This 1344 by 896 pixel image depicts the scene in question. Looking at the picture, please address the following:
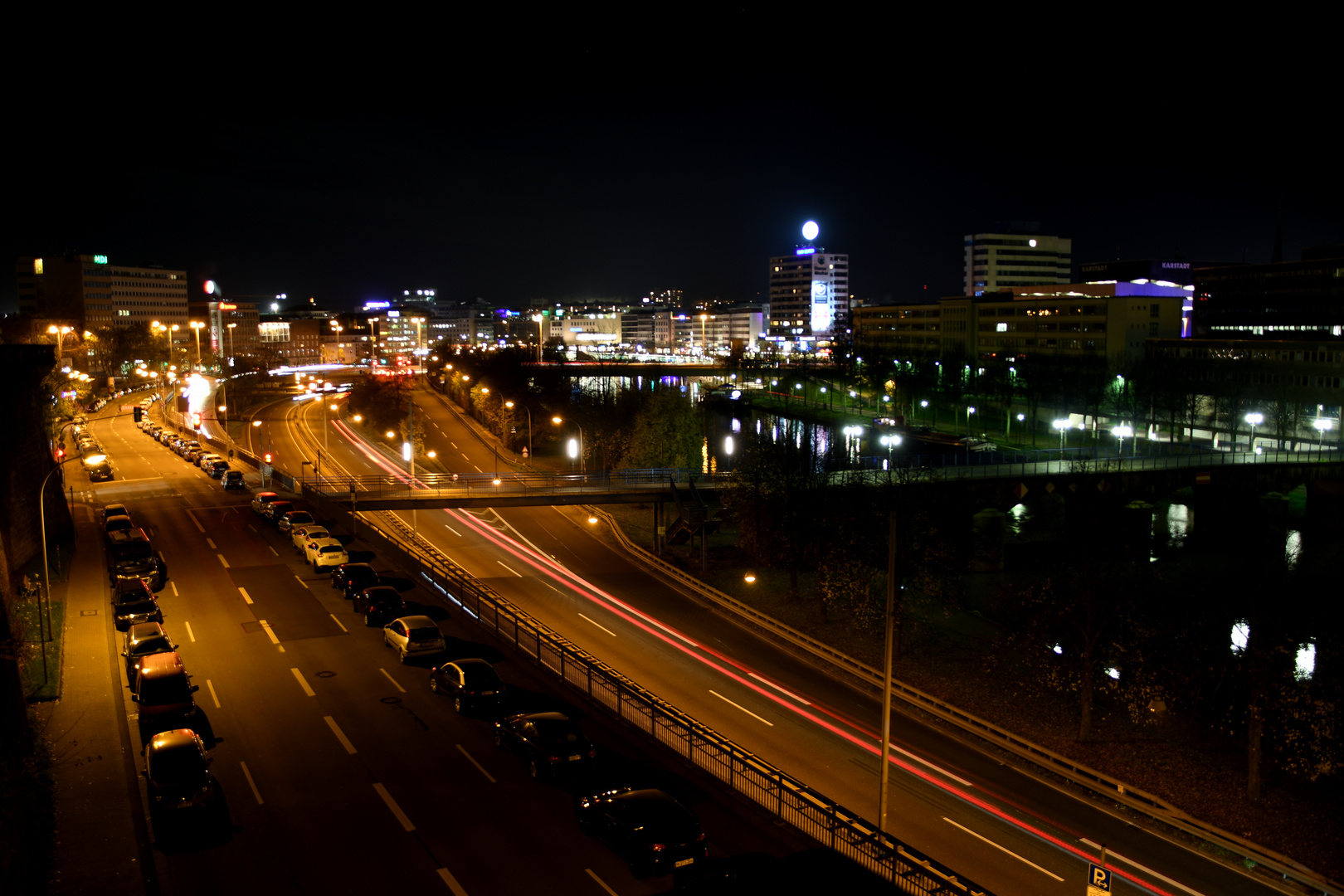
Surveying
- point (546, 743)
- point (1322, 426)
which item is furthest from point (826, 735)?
point (1322, 426)

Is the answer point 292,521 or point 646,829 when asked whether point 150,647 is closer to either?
point 292,521

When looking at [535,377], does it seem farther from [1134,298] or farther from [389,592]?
[389,592]

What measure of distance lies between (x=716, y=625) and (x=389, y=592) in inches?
427

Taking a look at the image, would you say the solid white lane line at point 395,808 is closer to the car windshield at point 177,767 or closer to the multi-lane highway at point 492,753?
the multi-lane highway at point 492,753

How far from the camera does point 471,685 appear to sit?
63.7 feet

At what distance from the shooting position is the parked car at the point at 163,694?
59.2ft

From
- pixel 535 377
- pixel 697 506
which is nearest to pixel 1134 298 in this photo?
pixel 535 377

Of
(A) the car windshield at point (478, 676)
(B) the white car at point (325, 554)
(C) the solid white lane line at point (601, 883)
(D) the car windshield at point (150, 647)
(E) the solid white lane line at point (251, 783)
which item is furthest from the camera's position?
(B) the white car at point (325, 554)

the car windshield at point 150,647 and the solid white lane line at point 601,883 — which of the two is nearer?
the solid white lane line at point 601,883

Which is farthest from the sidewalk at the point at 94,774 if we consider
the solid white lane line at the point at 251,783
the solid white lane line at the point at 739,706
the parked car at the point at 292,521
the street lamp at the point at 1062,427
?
the street lamp at the point at 1062,427

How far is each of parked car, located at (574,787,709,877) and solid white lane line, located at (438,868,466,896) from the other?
2.28 metres

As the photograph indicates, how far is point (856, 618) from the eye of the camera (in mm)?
29984

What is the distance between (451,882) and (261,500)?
103 feet

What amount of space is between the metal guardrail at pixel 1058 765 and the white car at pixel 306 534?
608 inches
